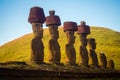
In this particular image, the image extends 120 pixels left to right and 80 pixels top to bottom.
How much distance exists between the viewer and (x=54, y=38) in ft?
60.4

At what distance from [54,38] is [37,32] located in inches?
76.9

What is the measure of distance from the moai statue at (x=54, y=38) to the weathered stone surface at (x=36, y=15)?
1.68 metres

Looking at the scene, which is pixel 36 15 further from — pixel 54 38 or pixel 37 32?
pixel 54 38

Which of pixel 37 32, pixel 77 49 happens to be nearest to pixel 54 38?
pixel 37 32

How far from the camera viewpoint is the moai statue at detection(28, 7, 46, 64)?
1617 centimetres

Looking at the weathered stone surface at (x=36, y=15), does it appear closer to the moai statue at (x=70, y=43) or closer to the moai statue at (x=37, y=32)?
the moai statue at (x=37, y=32)

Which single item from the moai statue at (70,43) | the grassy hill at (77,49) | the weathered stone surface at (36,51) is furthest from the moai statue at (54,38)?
the grassy hill at (77,49)

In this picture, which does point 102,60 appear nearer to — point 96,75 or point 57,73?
point 96,75

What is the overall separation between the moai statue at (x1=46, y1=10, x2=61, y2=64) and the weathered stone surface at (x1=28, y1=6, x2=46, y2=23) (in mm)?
1677

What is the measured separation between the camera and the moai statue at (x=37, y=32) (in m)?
16.2

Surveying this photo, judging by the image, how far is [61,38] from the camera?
2451 inches

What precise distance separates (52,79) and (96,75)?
2991mm

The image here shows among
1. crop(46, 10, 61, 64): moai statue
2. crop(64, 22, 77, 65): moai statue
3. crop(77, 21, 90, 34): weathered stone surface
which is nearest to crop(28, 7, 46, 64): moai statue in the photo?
crop(46, 10, 61, 64): moai statue

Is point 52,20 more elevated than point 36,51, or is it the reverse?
point 52,20
